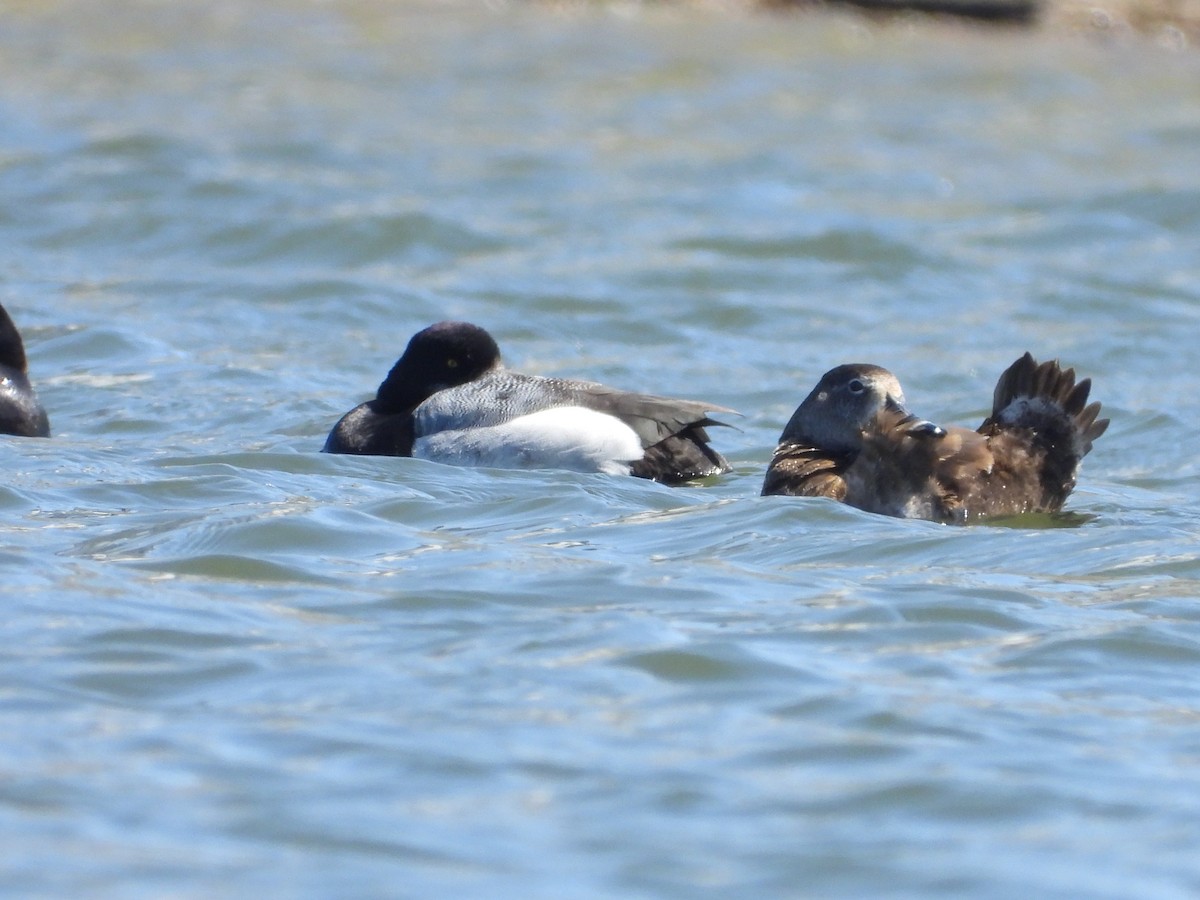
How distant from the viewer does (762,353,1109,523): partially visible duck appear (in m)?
6.76

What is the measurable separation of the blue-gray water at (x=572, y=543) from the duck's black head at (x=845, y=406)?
457 millimetres

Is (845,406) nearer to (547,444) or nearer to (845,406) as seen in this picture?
(845,406)

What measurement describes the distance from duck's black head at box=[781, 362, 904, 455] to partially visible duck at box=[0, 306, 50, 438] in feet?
10.1

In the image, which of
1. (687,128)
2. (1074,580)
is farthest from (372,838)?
(687,128)

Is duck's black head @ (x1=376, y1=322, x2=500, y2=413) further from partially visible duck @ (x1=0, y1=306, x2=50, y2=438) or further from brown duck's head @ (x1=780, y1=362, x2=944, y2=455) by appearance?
brown duck's head @ (x1=780, y1=362, x2=944, y2=455)

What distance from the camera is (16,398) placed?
801cm

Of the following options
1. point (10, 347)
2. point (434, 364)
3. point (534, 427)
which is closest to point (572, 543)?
point (534, 427)

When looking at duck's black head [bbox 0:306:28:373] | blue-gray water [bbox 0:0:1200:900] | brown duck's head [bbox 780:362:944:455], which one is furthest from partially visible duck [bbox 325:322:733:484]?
duck's black head [bbox 0:306:28:373]

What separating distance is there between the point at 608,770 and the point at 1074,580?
2337 mm

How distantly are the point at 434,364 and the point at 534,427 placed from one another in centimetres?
78

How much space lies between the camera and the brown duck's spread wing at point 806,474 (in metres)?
6.96

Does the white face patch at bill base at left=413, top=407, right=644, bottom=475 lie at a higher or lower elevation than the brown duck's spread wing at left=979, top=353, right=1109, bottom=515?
lower

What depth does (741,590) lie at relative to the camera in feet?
18.6

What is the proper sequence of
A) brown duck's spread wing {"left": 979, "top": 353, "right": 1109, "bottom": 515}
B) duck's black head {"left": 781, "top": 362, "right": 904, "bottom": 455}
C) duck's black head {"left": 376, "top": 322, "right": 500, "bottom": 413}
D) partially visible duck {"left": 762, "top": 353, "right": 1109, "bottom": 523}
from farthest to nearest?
1. duck's black head {"left": 376, "top": 322, "right": 500, "bottom": 413}
2. duck's black head {"left": 781, "top": 362, "right": 904, "bottom": 455}
3. brown duck's spread wing {"left": 979, "top": 353, "right": 1109, "bottom": 515}
4. partially visible duck {"left": 762, "top": 353, "right": 1109, "bottom": 523}
